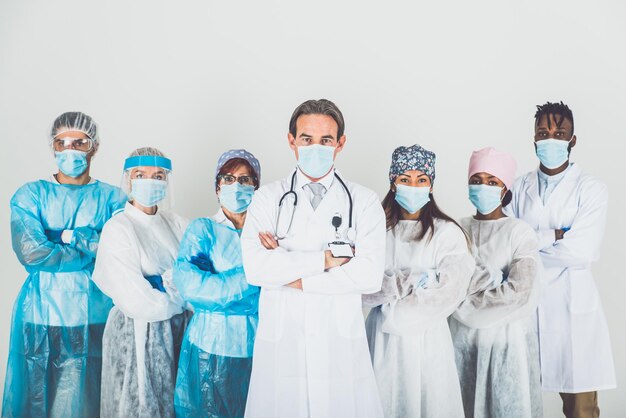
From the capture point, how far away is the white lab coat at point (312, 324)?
2.72 m

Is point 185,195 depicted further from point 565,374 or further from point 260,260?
point 565,374

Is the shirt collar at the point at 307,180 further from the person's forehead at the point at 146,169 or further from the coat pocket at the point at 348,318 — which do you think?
the person's forehead at the point at 146,169

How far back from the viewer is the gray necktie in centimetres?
293

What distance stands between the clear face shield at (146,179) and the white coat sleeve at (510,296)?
5.60 feet

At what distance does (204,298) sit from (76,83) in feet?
9.76

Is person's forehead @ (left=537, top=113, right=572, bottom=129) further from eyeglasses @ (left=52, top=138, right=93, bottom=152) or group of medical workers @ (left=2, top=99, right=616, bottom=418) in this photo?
eyeglasses @ (left=52, top=138, right=93, bottom=152)

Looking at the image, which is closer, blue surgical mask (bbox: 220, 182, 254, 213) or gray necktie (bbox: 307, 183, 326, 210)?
gray necktie (bbox: 307, 183, 326, 210)

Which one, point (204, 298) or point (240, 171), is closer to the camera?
point (204, 298)

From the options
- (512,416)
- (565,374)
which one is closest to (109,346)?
(512,416)

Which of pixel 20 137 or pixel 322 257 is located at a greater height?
pixel 20 137

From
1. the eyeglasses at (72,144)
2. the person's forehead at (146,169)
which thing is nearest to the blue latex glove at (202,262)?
the person's forehead at (146,169)

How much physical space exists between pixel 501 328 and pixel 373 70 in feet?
8.26

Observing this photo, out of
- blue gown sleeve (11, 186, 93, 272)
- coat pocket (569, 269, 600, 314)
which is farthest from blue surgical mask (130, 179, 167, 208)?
coat pocket (569, 269, 600, 314)

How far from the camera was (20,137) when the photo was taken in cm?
521
